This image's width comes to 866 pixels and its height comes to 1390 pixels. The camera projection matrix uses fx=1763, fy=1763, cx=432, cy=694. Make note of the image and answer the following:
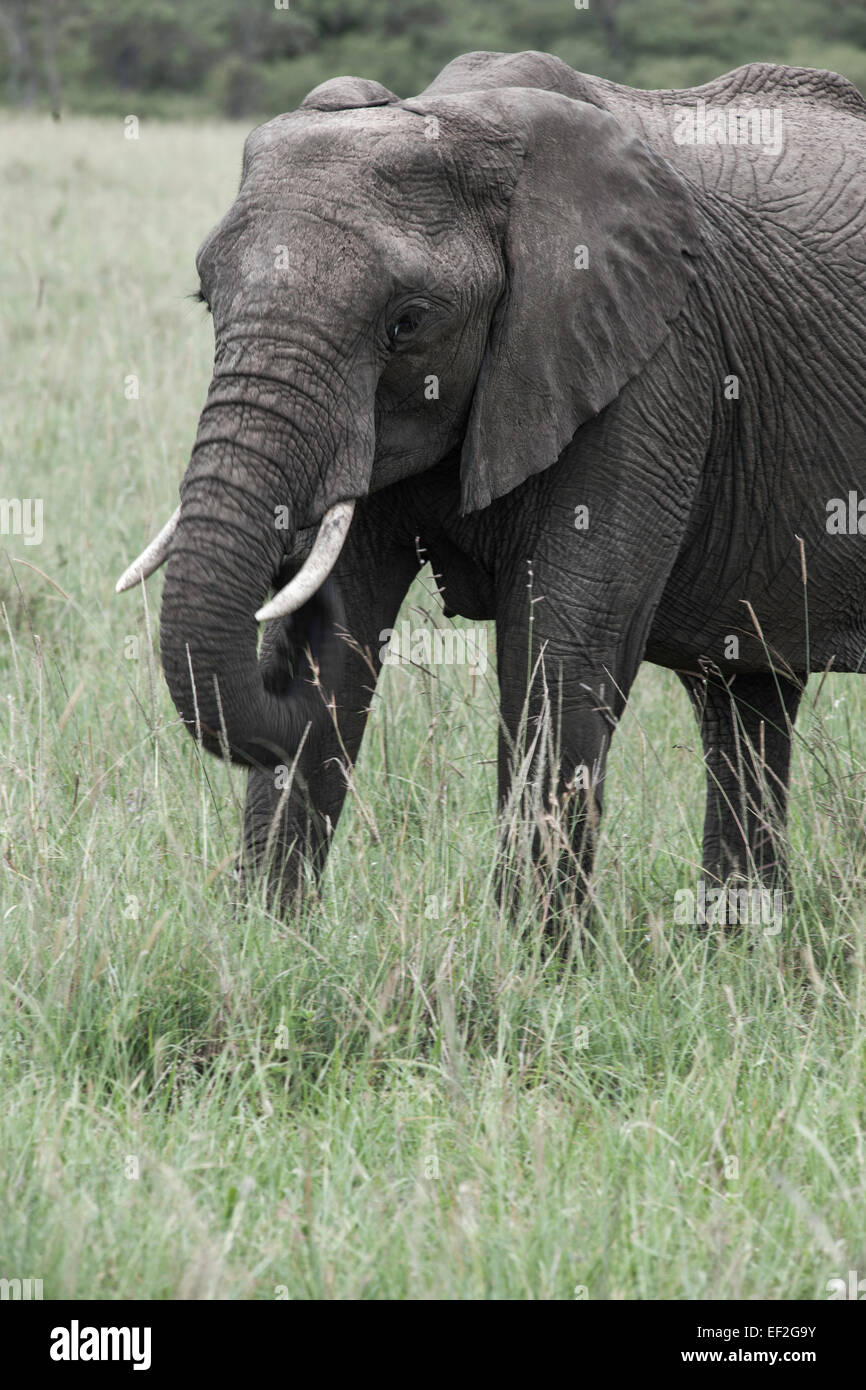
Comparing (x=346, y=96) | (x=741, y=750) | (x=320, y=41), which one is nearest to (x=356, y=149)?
(x=346, y=96)

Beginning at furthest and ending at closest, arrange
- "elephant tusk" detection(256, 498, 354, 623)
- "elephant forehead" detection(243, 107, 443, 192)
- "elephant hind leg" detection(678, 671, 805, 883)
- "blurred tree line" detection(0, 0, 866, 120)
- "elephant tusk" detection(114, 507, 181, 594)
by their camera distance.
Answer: "blurred tree line" detection(0, 0, 866, 120) → "elephant hind leg" detection(678, 671, 805, 883) → "elephant tusk" detection(114, 507, 181, 594) → "elephant forehead" detection(243, 107, 443, 192) → "elephant tusk" detection(256, 498, 354, 623)

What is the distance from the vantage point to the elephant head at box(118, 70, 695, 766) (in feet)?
11.1

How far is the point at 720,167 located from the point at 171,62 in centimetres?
4635

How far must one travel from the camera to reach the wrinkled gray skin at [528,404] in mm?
3400

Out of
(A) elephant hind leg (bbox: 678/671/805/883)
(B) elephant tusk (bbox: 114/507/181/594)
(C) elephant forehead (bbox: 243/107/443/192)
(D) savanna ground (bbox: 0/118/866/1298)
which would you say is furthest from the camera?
(A) elephant hind leg (bbox: 678/671/805/883)

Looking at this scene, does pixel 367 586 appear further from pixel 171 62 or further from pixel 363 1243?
pixel 171 62

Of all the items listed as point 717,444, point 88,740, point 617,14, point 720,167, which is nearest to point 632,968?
point 717,444

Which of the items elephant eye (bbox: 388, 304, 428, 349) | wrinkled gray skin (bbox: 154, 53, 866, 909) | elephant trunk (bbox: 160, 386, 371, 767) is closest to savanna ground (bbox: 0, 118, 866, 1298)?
wrinkled gray skin (bbox: 154, 53, 866, 909)

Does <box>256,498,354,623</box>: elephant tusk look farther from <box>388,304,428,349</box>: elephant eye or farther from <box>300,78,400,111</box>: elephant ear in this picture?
<box>300,78,400,111</box>: elephant ear

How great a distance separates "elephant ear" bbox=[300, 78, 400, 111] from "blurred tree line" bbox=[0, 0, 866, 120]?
3662 centimetres

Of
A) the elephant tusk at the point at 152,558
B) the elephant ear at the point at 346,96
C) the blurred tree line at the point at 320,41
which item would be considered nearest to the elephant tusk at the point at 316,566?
the elephant tusk at the point at 152,558

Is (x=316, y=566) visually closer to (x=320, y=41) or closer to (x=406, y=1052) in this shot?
(x=406, y=1052)

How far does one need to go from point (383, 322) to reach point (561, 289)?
0.46 meters

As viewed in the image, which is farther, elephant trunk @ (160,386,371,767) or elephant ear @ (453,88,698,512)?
elephant ear @ (453,88,698,512)
